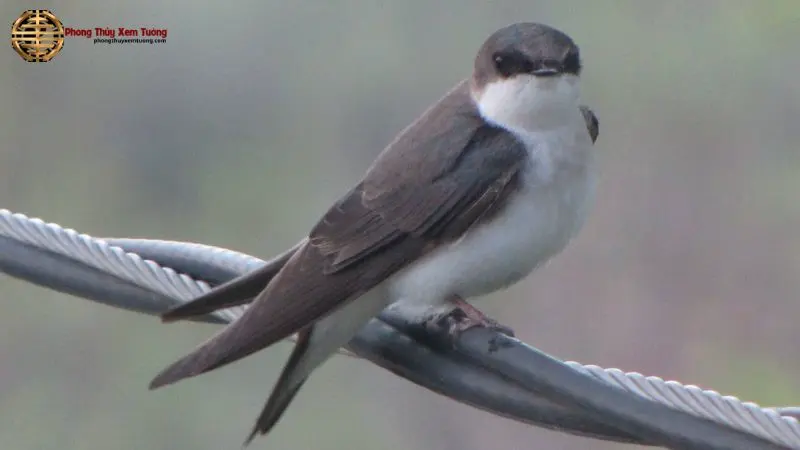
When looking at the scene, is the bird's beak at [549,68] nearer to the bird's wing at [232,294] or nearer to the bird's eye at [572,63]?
the bird's eye at [572,63]

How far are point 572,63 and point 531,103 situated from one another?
9 centimetres

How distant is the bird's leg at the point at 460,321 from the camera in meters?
2.16

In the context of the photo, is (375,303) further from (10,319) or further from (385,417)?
(10,319)

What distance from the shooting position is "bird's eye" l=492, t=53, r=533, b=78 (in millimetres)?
2494

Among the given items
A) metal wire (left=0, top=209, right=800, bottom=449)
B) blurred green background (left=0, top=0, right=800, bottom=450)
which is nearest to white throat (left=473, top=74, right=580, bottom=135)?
metal wire (left=0, top=209, right=800, bottom=449)

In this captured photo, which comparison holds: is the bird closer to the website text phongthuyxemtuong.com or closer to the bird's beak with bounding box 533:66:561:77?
the bird's beak with bounding box 533:66:561:77

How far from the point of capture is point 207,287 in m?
2.10

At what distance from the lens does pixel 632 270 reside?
4.00 metres

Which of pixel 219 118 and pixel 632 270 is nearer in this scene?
pixel 632 270

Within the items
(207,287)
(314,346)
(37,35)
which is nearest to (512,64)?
(314,346)

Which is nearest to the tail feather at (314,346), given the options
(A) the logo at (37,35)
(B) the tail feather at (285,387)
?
(B) the tail feather at (285,387)

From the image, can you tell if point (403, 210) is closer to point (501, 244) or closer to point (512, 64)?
point (501, 244)

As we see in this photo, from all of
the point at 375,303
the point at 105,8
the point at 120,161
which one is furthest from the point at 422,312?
the point at 105,8

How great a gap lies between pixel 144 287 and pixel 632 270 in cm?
216
